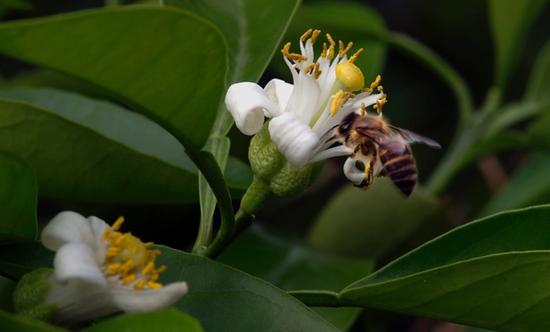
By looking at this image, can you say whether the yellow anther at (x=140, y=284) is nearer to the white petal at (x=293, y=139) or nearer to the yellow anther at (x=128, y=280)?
the yellow anther at (x=128, y=280)

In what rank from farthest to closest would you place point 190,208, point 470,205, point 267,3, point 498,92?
point 470,205, point 498,92, point 190,208, point 267,3

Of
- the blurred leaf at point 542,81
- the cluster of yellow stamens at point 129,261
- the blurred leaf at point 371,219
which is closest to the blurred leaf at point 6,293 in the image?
the cluster of yellow stamens at point 129,261

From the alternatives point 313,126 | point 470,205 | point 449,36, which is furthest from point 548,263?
point 449,36

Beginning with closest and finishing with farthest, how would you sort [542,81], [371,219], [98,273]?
[98,273] < [371,219] < [542,81]

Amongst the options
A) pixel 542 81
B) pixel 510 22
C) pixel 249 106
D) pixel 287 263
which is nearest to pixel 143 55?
pixel 249 106

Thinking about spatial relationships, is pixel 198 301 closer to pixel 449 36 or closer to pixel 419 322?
pixel 419 322

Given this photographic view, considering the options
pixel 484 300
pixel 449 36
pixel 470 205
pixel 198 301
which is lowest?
pixel 470 205

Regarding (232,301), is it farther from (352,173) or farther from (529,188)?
(529,188)
